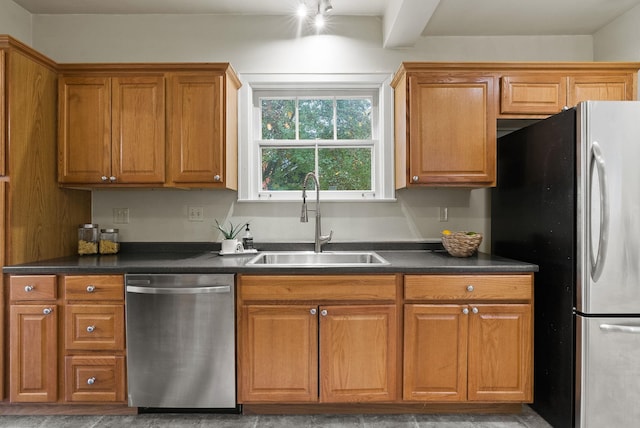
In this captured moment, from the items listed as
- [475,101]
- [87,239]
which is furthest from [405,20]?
[87,239]

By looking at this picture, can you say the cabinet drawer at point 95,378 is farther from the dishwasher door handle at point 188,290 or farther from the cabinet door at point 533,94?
the cabinet door at point 533,94

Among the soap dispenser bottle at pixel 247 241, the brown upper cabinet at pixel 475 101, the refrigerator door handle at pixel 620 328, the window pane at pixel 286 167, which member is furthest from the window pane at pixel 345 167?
the refrigerator door handle at pixel 620 328

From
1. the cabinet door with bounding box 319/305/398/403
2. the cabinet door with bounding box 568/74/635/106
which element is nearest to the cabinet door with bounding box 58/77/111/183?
the cabinet door with bounding box 319/305/398/403

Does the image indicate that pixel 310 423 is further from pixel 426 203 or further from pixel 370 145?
pixel 370 145

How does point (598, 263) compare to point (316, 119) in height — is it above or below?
below

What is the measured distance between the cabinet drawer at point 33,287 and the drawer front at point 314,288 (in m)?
1.09

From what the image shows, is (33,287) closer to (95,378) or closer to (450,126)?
(95,378)

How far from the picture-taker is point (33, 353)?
2.10 m

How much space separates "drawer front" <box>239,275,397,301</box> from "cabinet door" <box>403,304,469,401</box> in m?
0.23

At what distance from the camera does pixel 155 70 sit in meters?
2.44

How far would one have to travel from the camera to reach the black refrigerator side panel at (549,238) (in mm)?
1915

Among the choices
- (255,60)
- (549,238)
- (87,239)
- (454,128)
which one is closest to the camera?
(549,238)

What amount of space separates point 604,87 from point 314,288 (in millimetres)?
2318

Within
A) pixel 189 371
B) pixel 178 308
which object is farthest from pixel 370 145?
pixel 189 371
